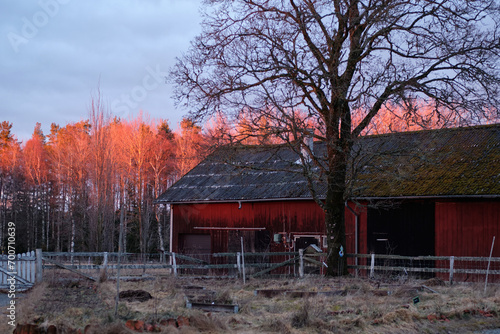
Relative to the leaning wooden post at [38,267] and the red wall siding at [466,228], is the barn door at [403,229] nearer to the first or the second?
the red wall siding at [466,228]

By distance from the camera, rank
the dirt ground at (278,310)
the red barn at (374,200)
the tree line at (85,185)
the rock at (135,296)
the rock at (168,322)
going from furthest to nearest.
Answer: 1. the tree line at (85,185)
2. the red barn at (374,200)
3. the rock at (135,296)
4. the dirt ground at (278,310)
5. the rock at (168,322)

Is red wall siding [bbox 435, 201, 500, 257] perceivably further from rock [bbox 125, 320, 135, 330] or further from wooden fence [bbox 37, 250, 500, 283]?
rock [bbox 125, 320, 135, 330]

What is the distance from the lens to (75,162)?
46.0 m

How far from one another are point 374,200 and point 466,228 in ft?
11.2

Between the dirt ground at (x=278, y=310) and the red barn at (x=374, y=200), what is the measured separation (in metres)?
4.88

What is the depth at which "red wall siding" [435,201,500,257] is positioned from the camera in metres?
18.6

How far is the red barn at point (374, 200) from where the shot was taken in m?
18.4

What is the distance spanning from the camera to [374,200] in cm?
2095

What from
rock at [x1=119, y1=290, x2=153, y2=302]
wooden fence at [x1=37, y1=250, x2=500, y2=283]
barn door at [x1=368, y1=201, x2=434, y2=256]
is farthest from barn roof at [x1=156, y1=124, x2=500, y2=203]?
rock at [x1=119, y1=290, x2=153, y2=302]

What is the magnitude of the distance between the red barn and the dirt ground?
16.0ft

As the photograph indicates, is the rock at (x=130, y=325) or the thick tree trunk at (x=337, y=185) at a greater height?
the thick tree trunk at (x=337, y=185)

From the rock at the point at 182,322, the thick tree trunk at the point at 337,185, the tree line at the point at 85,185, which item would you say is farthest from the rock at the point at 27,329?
the tree line at the point at 85,185

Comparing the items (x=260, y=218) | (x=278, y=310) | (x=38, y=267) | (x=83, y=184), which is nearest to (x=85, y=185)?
(x=83, y=184)

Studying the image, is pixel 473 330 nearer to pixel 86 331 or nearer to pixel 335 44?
pixel 86 331
